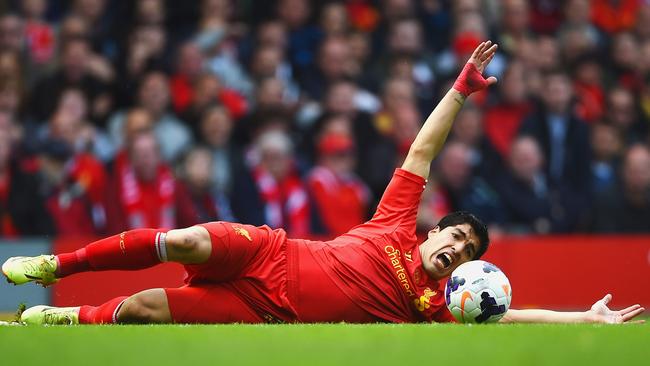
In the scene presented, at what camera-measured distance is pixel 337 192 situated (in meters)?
13.6

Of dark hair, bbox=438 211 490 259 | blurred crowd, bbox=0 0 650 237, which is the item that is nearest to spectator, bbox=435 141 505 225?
blurred crowd, bbox=0 0 650 237

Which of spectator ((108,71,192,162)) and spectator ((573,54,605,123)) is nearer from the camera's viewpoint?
spectator ((108,71,192,162))

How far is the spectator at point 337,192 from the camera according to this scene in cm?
1346

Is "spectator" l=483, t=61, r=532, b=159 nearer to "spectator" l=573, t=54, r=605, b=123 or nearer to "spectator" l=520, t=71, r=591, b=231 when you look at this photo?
"spectator" l=520, t=71, r=591, b=231

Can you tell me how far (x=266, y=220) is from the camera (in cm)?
1332

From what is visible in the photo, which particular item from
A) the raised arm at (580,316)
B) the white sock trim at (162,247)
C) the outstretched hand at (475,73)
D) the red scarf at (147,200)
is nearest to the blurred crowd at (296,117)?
the red scarf at (147,200)

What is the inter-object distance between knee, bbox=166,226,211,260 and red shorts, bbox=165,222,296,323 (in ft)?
1.00

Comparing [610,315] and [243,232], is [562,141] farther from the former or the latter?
[243,232]

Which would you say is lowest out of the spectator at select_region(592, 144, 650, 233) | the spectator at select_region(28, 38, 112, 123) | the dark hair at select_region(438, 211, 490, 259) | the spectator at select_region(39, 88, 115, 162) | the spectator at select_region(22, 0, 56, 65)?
the spectator at select_region(592, 144, 650, 233)

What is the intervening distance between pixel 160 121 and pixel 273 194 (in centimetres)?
165

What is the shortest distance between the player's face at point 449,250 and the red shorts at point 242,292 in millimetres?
1036

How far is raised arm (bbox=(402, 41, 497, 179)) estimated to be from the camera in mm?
9180

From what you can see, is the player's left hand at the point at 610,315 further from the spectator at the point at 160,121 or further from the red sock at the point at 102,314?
the spectator at the point at 160,121

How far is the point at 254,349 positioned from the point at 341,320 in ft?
7.26
